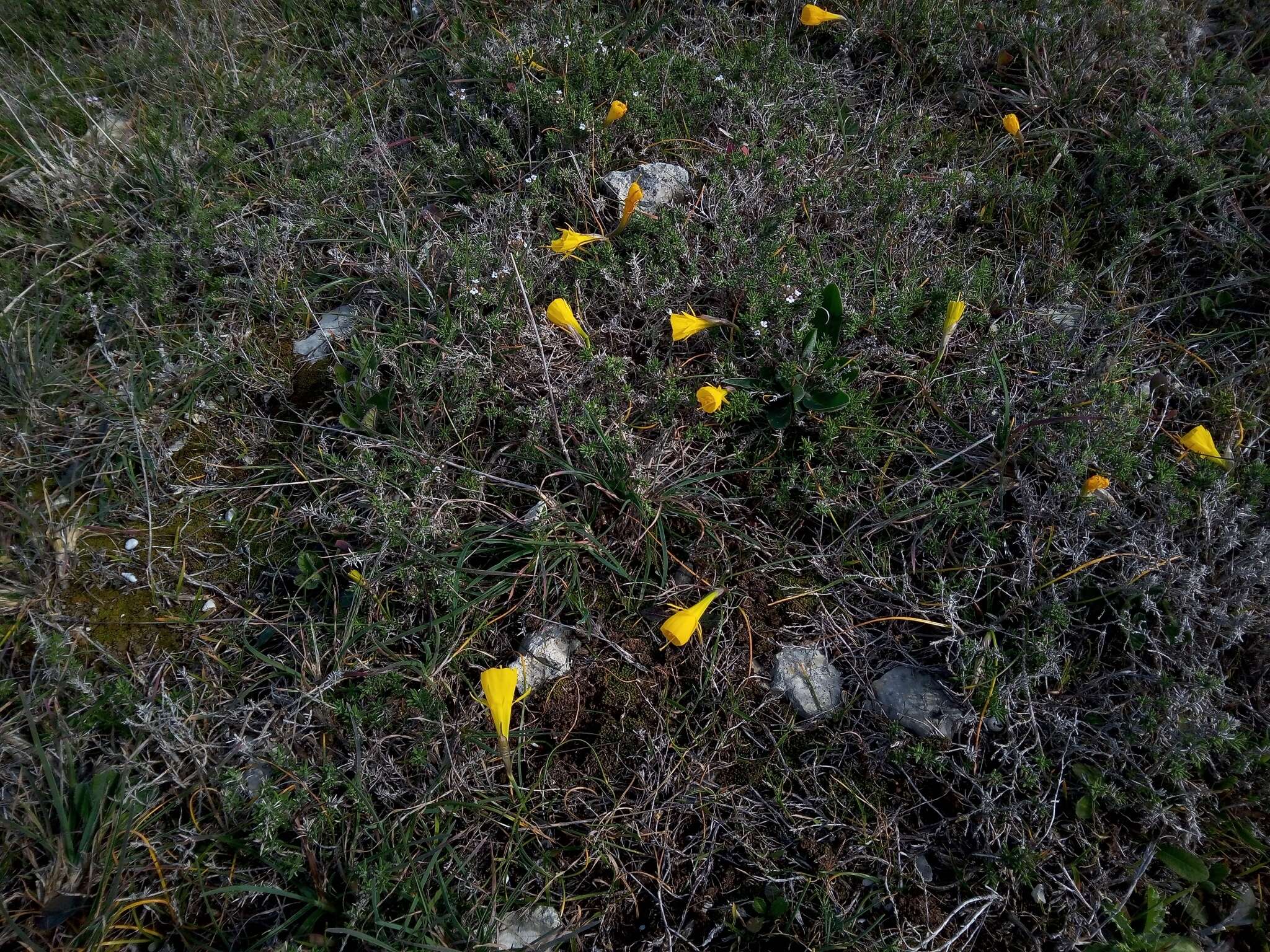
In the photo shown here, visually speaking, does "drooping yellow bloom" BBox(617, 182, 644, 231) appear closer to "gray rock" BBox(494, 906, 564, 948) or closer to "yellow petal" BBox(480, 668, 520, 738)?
"yellow petal" BBox(480, 668, 520, 738)

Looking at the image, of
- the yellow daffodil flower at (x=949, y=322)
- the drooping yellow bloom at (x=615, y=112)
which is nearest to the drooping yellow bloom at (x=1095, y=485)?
the yellow daffodil flower at (x=949, y=322)

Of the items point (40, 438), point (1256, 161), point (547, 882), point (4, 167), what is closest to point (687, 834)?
point (547, 882)

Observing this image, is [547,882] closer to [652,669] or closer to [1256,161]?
[652,669]

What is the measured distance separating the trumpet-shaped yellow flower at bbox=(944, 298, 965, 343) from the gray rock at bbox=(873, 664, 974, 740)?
1085 millimetres

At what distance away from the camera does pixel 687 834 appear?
6.55 ft

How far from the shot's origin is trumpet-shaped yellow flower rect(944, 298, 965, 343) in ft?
8.03

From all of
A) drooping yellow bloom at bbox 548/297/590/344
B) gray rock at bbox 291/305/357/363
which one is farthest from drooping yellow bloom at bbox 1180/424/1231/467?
gray rock at bbox 291/305/357/363

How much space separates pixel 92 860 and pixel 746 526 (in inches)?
75.0

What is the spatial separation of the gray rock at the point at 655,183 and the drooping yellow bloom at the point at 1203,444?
1898mm

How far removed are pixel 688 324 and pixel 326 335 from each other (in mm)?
1280

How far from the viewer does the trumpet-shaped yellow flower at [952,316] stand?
2.45 m

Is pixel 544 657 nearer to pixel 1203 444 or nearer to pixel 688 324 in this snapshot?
pixel 688 324

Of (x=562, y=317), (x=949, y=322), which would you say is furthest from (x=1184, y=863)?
(x=562, y=317)

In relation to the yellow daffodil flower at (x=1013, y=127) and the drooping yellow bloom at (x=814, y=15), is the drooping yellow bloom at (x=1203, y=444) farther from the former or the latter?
the drooping yellow bloom at (x=814, y=15)
